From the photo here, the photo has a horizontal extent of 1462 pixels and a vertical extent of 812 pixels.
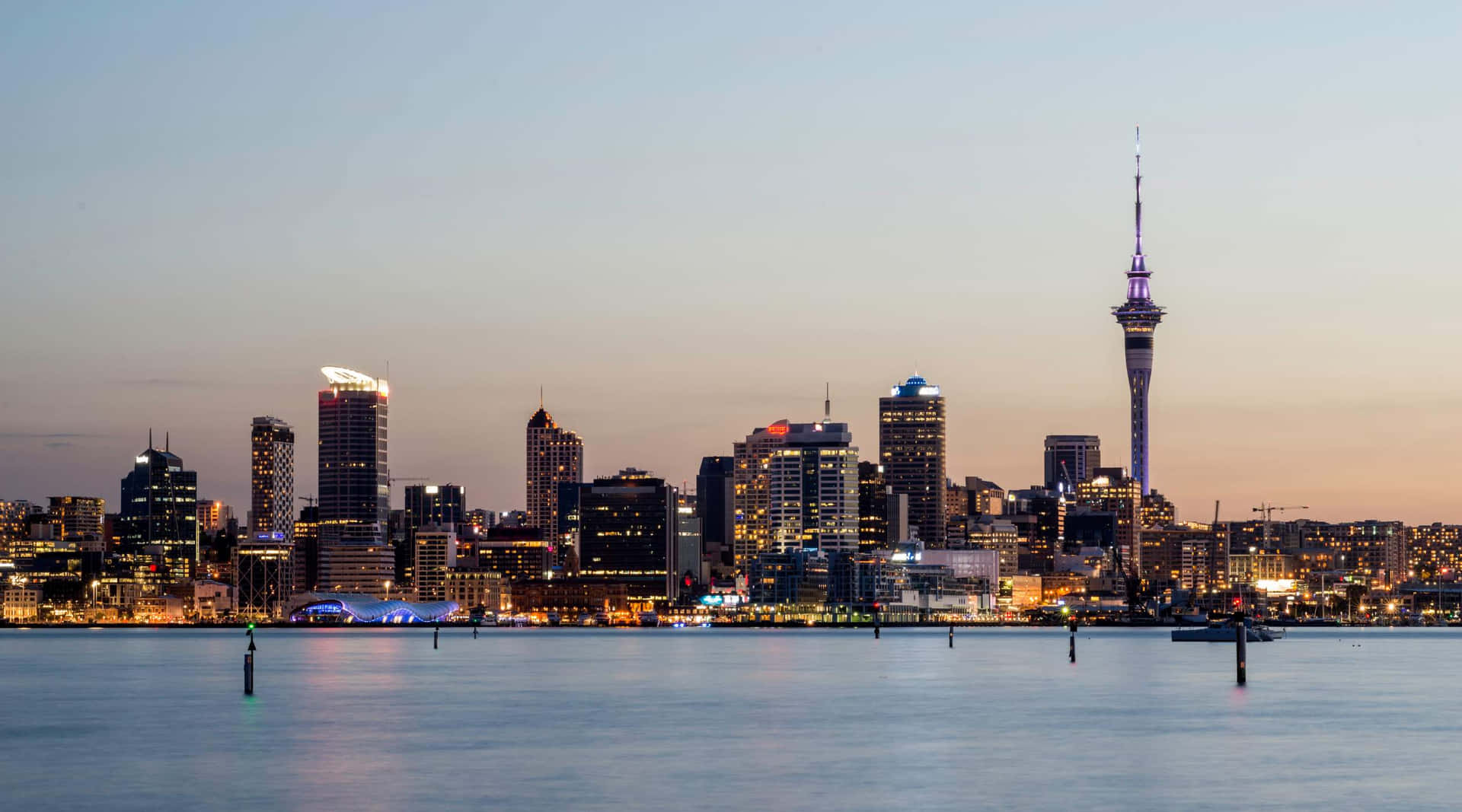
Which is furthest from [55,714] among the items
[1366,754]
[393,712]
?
[1366,754]

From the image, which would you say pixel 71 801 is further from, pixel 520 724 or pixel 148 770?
pixel 520 724

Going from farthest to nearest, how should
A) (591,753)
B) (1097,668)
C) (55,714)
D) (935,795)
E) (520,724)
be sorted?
(1097,668) → (55,714) → (520,724) → (591,753) → (935,795)

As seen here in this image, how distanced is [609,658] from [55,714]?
317ft

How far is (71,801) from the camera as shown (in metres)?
64.0

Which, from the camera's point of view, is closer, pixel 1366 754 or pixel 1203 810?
pixel 1203 810

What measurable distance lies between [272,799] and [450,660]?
427ft

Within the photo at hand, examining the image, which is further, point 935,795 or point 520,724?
point 520,724

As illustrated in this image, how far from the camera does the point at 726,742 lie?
85500mm

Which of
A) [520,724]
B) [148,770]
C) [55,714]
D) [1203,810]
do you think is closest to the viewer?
[1203,810]

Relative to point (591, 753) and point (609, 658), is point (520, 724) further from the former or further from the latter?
point (609, 658)

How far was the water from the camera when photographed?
6581cm

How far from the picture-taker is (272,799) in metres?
64.0

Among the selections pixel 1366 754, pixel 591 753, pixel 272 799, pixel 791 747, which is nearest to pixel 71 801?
pixel 272 799

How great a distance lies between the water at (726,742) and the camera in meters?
65.8
